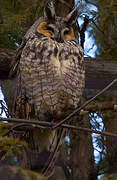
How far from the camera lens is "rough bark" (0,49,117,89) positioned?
7.74ft

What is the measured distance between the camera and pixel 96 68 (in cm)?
237

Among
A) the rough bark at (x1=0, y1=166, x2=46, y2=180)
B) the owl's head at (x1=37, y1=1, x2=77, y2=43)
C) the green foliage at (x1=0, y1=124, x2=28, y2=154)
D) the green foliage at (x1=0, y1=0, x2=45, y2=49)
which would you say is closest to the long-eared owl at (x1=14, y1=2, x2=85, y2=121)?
the owl's head at (x1=37, y1=1, x2=77, y2=43)

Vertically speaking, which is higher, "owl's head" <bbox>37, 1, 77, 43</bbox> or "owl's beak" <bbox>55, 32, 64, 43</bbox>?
"owl's head" <bbox>37, 1, 77, 43</bbox>

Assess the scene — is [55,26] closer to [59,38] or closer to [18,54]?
[59,38]

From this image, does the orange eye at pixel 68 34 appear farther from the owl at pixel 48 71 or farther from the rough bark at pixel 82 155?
the rough bark at pixel 82 155

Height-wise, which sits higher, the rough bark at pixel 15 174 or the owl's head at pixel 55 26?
the owl's head at pixel 55 26

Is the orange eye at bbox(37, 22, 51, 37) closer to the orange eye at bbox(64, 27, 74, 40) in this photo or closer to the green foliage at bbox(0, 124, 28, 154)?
the orange eye at bbox(64, 27, 74, 40)

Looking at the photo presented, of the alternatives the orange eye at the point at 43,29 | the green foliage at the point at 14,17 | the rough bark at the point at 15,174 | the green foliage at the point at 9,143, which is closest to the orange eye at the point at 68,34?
the orange eye at the point at 43,29

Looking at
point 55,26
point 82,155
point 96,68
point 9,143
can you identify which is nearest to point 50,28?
point 55,26

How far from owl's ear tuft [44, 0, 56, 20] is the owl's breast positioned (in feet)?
0.52

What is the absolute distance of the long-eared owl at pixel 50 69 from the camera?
7.64 ft

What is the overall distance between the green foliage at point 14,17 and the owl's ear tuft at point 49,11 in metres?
0.19

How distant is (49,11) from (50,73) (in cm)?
40

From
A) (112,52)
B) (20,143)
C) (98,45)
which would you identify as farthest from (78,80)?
(20,143)
